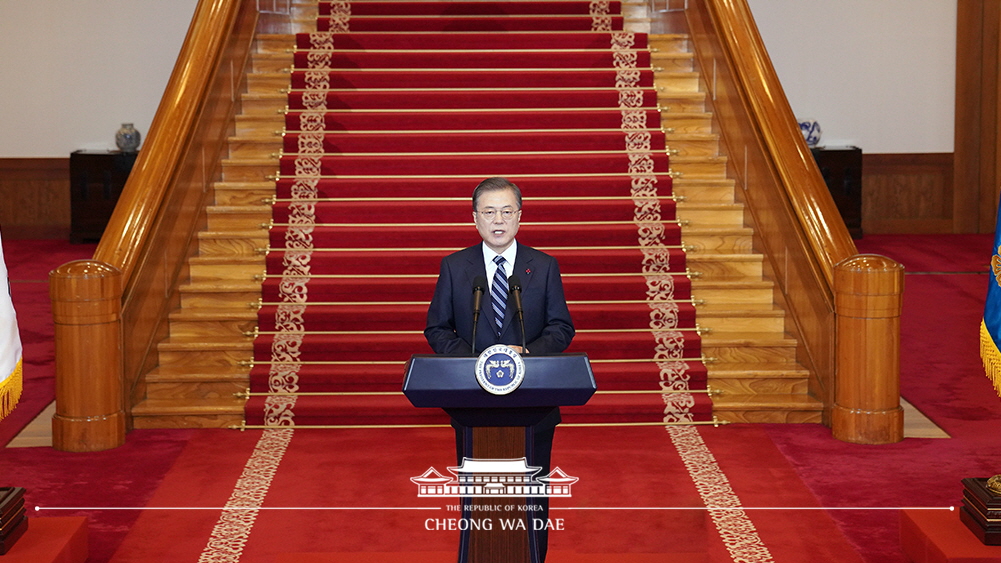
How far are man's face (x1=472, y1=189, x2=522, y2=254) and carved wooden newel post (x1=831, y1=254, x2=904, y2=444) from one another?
2.72 metres

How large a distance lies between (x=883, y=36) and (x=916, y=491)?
7.67m

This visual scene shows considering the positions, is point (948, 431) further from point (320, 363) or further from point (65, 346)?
point (65, 346)

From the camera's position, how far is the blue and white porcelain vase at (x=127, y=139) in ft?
36.7

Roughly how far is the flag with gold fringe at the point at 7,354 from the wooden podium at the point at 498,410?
4.71ft

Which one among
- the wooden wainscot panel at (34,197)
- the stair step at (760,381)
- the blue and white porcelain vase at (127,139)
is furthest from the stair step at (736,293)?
the wooden wainscot panel at (34,197)

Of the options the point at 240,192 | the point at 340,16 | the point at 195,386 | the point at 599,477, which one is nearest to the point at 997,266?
the point at 599,477

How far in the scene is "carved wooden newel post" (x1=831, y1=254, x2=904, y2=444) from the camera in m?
5.53

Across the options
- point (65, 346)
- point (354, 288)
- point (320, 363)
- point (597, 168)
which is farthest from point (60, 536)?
point (597, 168)

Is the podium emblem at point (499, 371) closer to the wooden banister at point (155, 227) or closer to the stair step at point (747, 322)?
the wooden banister at point (155, 227)

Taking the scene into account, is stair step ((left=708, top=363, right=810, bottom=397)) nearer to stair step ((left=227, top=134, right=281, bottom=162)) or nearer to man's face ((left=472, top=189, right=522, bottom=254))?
man's face ((left=472, top=189, right=522, bottom=254))

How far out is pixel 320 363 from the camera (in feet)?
20.8

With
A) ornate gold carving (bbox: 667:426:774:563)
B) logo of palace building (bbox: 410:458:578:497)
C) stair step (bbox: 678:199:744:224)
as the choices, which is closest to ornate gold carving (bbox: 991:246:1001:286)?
ornate gold carving (bbox: 667:426:774:563)

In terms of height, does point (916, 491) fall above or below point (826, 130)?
below

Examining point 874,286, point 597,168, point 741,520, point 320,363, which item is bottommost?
point 741,520
